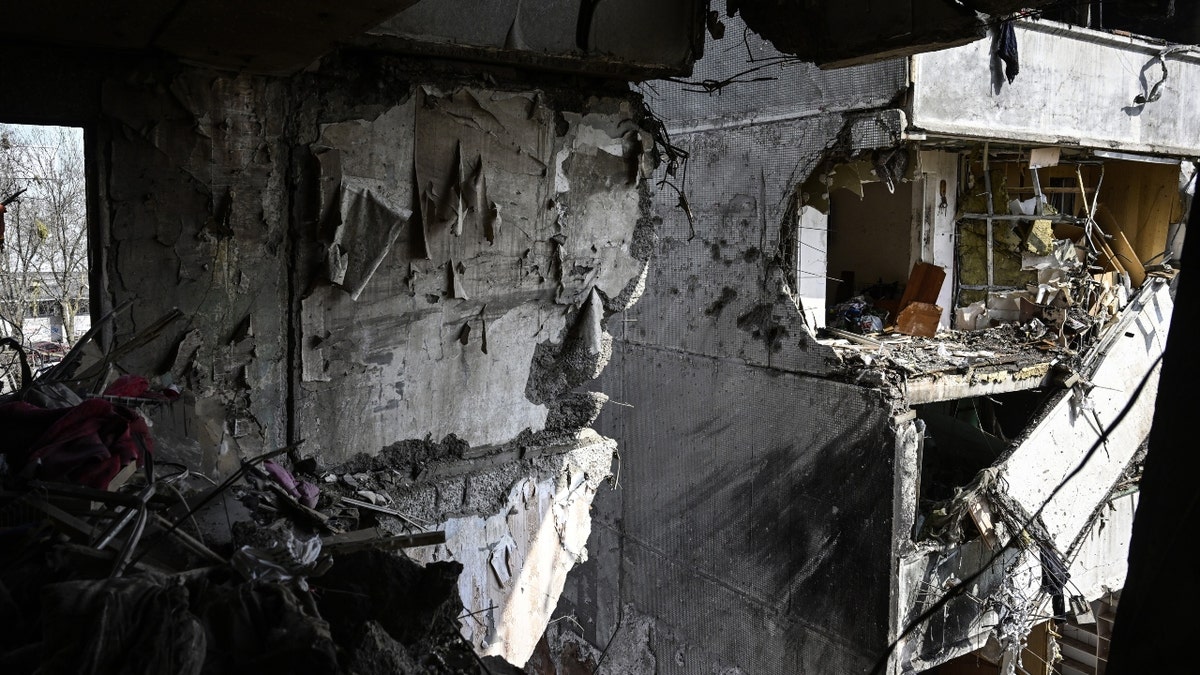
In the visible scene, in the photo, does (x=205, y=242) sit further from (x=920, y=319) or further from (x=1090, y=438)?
(x=1090, y=438)

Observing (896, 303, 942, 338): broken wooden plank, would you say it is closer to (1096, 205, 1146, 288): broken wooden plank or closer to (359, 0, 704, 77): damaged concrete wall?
(1096, 205, 1146, 288): broken wooden plank

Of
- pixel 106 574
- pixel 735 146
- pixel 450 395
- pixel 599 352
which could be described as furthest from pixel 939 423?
pixel 106 574

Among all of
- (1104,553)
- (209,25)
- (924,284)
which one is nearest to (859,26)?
(209,25)

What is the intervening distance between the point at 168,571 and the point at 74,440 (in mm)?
691

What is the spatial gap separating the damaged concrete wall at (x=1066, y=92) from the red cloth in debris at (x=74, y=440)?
19.8ft

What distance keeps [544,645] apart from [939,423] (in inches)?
216

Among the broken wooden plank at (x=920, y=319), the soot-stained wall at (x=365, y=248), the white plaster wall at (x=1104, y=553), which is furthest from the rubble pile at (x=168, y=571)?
the white plaster wall at (x=1104, y=553)

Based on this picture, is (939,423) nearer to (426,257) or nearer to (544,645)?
(544,645)

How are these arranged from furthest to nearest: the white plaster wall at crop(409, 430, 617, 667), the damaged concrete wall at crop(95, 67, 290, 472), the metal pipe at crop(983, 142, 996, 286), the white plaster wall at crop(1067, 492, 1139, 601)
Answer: the metal pipe at crop(983, 142, 996, 286), the white plaster wall at crop(1067, 492, 1139, 601), the white plaster wall at crop(409, 430, 617, 667), the damaged concrete wall at crop(95, 67, 290, 472)

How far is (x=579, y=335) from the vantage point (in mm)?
4094

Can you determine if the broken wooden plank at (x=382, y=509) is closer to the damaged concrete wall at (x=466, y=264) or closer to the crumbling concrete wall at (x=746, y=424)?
the damaged concrete wall at (x=466, y=264)

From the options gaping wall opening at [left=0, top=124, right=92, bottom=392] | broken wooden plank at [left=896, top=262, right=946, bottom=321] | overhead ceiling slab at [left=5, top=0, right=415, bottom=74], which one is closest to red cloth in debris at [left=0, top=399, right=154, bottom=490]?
overhead ceiling slab at [left=5, top=0, right=415, bottom=74]

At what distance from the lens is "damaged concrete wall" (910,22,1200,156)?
6844 mm

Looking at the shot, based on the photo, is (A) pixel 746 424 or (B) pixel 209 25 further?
(A) pixel 746 424
